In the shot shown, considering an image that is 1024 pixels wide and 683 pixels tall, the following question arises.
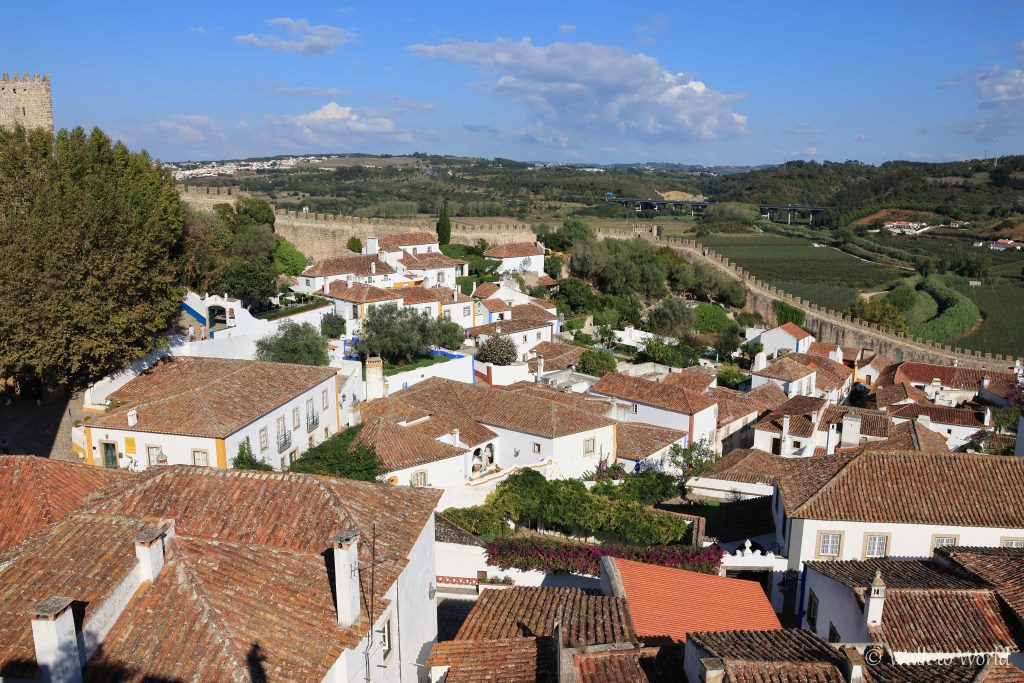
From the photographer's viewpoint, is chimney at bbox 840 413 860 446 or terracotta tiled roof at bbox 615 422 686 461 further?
chimney at bbox 840 413 860 446

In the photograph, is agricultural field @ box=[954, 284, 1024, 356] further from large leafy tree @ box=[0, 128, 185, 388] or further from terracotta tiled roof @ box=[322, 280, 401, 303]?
large leafy tree @ box=[0, 128, 185, 388]

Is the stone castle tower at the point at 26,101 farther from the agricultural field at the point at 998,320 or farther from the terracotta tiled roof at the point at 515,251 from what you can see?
the agricultural field at the point at 998,320

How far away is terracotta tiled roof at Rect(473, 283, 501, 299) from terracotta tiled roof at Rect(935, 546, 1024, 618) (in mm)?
25902

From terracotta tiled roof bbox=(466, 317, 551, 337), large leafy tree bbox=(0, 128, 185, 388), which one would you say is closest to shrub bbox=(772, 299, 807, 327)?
terracotta tiled roof bbox=(466, 317, 551, 337)

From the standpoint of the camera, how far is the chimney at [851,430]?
22469 millimetres

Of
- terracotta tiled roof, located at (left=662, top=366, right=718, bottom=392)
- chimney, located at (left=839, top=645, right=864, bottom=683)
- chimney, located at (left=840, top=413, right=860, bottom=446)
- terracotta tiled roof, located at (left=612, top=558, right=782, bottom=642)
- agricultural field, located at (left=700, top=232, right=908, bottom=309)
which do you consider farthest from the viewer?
agricultural field, located at (left=700, top=232, right=908, bottom=309)

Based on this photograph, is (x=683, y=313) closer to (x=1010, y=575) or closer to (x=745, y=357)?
(x=745, y=357)

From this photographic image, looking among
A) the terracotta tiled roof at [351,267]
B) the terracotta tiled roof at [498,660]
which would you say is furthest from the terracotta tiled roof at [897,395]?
the terracotta tiled roof at [498,660]

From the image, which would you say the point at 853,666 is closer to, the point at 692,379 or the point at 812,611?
the point at 812,611

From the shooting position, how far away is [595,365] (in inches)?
1157

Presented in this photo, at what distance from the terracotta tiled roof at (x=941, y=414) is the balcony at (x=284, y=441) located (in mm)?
20342

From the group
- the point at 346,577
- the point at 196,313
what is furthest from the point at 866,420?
the point at 346,577

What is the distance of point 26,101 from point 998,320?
189ft

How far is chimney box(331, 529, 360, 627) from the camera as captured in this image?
7457 mm
